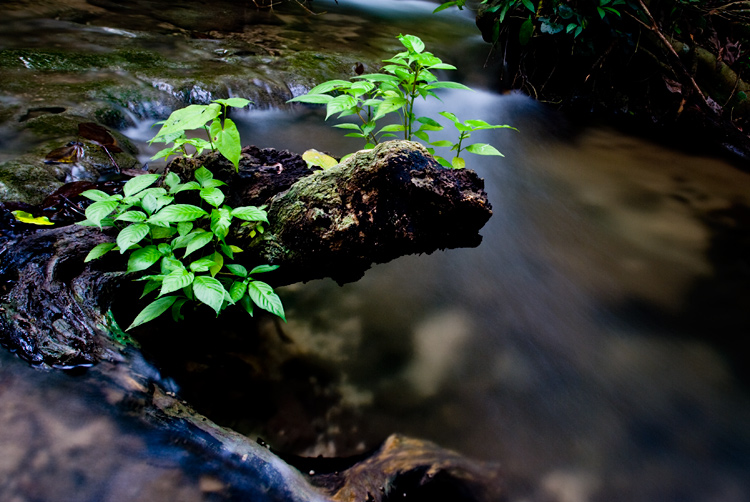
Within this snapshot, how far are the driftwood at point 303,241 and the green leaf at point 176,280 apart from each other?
1.12 feet

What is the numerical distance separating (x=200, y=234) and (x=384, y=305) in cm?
113

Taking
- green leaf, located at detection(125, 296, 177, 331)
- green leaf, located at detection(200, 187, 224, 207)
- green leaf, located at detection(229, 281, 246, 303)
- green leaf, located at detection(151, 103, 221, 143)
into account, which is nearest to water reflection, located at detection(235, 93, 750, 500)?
green leaf, located at detection(229, 281, 246, 303)

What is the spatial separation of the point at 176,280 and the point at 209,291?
11 cm

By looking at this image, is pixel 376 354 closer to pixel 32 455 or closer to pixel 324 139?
pixel 32 455

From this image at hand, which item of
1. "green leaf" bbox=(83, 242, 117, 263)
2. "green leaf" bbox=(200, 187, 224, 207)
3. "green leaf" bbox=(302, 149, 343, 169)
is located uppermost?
"green leaf" bbox=(302, 149, 343, 169)

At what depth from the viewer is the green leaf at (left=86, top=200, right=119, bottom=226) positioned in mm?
1461

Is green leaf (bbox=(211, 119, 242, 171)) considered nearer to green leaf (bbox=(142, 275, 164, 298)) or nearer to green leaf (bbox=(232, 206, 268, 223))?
green leaf (bbox=(232, 206, 268, 223))

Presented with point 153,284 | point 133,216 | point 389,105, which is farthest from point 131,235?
point 389,105

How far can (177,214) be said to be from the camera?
1.53m

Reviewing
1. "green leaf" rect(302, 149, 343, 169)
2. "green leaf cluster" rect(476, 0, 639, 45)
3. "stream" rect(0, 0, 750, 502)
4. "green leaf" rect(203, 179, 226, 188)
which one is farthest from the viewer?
"green leaf cluster" rect(476, 0, 639, 45)

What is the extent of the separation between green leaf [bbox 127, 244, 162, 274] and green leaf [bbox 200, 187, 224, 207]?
267 mm

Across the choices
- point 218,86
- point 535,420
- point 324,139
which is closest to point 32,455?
point 535,420

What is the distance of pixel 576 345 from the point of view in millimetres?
2312

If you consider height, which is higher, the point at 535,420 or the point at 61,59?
the point at 61,59
